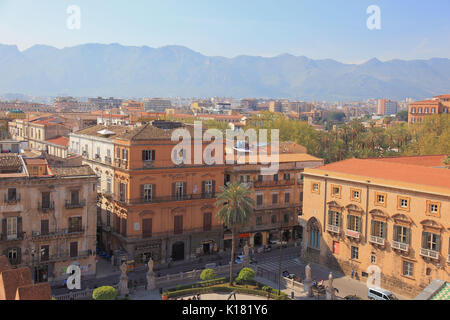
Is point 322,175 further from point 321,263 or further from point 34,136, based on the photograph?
point 34,136

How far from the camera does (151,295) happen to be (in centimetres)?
4125

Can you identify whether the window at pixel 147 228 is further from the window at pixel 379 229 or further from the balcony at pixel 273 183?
the window at pixel 379 229

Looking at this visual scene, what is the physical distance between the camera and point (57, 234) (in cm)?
4312

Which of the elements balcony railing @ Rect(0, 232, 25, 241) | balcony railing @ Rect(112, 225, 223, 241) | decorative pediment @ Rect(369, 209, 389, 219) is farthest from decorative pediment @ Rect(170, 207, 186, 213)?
decorative pediment @ Rect(369, 209, 389, 219)

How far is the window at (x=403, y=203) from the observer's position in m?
42.0

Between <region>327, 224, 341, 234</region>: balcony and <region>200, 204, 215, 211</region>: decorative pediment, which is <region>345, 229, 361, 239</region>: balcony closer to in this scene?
<region>327, 224, 341, 234</region>: balcony

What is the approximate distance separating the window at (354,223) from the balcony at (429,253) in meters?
7.03

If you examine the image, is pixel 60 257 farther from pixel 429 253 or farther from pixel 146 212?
pixel 429 253

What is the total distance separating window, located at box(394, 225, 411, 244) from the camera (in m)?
41.9

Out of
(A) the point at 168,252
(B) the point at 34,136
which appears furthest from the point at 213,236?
(B) the point at 34,136

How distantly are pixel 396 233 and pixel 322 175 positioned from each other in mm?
10328

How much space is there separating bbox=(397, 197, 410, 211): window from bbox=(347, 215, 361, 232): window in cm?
481

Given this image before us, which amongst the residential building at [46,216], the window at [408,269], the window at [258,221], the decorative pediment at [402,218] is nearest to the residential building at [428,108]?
the window at [258,221]

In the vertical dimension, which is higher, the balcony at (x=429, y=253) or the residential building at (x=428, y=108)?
the residential building at (x=428, y=108)
